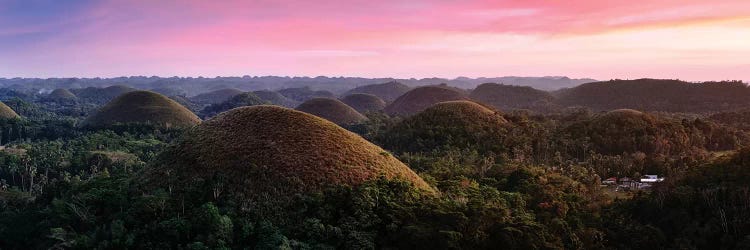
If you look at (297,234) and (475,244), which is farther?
(297,234)

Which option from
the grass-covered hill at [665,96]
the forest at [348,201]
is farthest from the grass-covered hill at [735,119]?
the forest at [348,201]

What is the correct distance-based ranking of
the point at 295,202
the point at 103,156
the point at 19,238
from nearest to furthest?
the point at 295,202
the point at 19,238
the point at 103,156

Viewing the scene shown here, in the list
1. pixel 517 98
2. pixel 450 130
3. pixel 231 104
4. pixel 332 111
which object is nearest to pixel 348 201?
pixel 450 130

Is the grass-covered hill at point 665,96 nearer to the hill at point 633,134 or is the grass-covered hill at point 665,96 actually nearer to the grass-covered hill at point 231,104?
the hill at point 633,134

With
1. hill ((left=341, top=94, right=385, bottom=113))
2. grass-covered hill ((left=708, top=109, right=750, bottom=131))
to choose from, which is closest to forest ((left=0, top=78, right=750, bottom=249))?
grass-covered hill ((left=708, top=109, right=750, bottom=131))

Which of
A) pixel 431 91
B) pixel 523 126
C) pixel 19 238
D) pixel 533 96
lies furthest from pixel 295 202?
pixel 533 96

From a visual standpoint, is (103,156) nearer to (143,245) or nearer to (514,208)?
(143,245)

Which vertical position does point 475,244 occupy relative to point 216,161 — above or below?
below

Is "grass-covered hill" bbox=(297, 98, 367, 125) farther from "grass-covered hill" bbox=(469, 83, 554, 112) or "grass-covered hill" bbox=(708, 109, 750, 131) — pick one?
"grass-covered hill" bbox=(708, 109, 750, 131)
